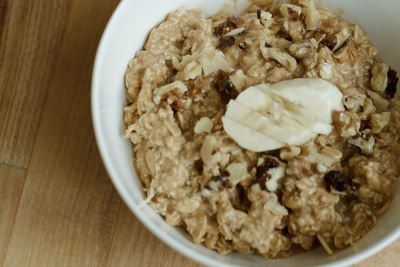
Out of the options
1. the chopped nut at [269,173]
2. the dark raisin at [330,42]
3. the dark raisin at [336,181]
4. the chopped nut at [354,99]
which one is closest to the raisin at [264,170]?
the chopped nut at [269,173]

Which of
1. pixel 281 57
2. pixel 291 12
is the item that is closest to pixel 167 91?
pixel 281 57

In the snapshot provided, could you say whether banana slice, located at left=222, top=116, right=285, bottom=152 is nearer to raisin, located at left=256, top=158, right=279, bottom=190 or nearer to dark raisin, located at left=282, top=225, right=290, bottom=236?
raisin, located at left=256, top=158, right=279, bottom=190

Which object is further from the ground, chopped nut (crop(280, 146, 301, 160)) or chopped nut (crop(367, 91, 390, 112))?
chopped nut (crop(367, 91, 390, 112))

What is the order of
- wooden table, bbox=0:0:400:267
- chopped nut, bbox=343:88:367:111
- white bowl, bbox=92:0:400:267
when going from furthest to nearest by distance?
1. wooden table, bbox=0:0:400:267
2. chopped nut, bbox=343:88:367:111
3. white bowl, bbox=92:0:400:267

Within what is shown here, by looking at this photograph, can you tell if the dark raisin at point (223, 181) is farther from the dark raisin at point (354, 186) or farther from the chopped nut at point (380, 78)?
the chopped nut at point (380, 78)

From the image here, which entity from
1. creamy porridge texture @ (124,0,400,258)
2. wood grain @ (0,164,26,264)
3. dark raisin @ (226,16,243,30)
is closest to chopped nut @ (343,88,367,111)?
creamy porridge texture @ (124,0,400,258)

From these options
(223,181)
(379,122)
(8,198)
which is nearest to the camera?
(223,181)

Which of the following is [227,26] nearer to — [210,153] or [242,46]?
[242,46]
